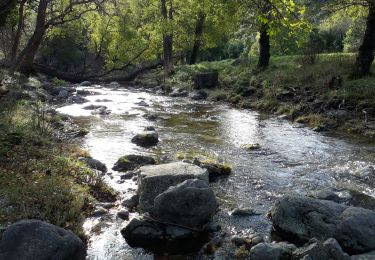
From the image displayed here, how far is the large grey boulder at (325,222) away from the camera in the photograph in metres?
6.89

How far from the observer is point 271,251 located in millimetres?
6477

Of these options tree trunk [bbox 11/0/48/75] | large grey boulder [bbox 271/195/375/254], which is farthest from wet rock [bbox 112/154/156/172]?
tree trunk [bbox 11/0/48/75]

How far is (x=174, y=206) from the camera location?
7.67m

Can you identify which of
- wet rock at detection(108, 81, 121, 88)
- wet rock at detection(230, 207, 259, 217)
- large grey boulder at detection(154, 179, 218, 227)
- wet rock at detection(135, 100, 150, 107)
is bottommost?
wet rock at detection(108, 81, 121, 88)

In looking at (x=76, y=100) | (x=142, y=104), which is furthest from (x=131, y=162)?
(x=76, y=100)

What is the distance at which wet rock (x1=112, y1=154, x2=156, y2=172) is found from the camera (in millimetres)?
11316

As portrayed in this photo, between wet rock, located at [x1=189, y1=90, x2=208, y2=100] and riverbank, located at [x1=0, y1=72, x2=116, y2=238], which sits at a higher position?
riverbank, located at [x1=0, y1=72, x2=116, y2=238]

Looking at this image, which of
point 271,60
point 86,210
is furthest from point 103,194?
point 271,60

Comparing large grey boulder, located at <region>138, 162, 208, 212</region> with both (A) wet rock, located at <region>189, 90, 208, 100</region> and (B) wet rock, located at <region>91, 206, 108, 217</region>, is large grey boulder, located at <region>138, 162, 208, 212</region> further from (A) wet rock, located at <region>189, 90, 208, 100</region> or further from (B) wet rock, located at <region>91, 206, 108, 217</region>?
(A) wet rock, located at <region>189, 90, 208, 100</region>

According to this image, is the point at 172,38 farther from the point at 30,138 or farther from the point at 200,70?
the point at 30,138

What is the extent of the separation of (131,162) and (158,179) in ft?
10.5

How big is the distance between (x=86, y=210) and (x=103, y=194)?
105 cm

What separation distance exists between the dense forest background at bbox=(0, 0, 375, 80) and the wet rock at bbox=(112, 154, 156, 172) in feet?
27.1

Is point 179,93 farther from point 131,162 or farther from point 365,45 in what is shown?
point 131,162
